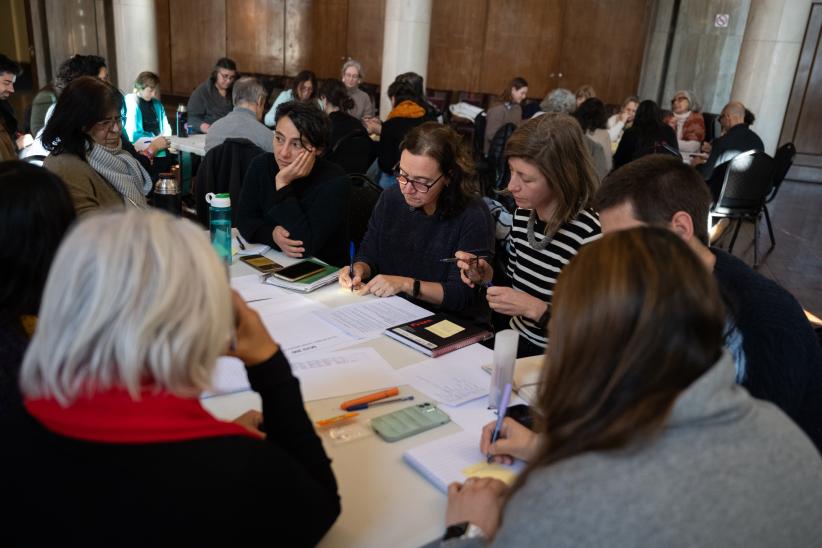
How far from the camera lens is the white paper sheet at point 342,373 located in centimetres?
173

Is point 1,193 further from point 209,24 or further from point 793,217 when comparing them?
point 209,24

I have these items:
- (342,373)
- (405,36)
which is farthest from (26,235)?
(405,36)

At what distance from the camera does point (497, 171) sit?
6.50m

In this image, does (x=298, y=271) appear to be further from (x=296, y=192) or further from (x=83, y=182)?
(x=83, y=182)

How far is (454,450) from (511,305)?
2.62ft

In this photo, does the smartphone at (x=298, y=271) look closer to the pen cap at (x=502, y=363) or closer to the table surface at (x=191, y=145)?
the pen cap at (x=502, y=363)

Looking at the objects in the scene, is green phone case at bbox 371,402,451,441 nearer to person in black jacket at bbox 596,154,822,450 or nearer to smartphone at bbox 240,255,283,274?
person in black jacket at bbox 596,154,822,450

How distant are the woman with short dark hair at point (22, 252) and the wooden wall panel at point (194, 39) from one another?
1086cm

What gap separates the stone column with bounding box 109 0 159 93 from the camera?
350 inches

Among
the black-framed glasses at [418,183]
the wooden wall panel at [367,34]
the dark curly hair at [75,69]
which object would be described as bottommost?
the black-framed glasses at [418,183]

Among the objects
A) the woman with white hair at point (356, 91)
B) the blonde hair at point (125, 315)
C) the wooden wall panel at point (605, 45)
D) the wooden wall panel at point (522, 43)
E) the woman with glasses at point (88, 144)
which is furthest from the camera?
the wooden wall panel at point (522, 43)

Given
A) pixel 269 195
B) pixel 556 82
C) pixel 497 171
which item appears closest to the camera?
pixel 269 195

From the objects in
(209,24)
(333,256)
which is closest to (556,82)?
(209,24)

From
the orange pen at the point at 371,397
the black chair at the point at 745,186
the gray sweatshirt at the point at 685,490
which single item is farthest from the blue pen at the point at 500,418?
the black chair at the point at 745,186
